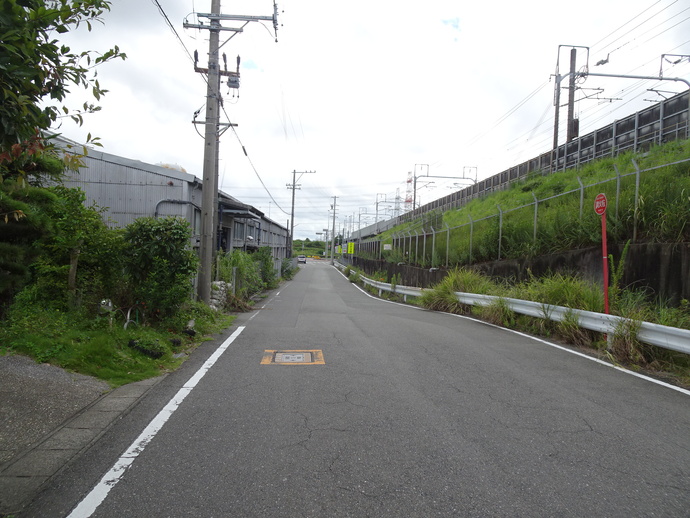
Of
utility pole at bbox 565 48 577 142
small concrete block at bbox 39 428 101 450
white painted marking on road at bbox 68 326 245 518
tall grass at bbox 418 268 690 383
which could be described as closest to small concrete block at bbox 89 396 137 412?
white painted marking on road at bbox 68 326 245 518

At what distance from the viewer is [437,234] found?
2455cm

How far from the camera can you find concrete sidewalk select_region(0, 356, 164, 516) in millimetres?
3426

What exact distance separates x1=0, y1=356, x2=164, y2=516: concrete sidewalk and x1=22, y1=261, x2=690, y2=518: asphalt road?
0.53 feet

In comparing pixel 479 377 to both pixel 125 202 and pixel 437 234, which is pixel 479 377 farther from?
pixel 437 234

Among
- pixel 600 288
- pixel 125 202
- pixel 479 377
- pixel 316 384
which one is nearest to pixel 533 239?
pixel 600 288

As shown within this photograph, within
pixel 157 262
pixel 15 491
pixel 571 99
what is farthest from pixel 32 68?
pixel 571 99

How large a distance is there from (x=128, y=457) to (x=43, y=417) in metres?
1.42

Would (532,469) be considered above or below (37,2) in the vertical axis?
below

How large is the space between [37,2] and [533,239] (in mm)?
15263

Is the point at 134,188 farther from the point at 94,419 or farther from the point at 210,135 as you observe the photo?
the point at 94,419

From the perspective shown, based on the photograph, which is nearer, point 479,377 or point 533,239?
point 479,377

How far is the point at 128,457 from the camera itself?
3.76 m

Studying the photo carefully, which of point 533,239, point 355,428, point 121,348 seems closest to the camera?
point 355,428

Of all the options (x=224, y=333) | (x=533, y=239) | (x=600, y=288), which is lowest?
(x=224, y=333)
